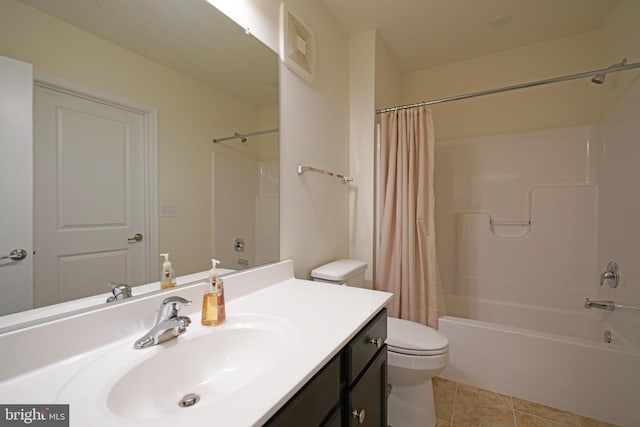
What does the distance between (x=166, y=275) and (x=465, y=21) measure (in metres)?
2.36

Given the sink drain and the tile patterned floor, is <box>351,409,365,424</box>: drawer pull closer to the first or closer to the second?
the sink drain

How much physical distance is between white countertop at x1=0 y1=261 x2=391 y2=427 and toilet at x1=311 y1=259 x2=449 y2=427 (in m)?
0.48

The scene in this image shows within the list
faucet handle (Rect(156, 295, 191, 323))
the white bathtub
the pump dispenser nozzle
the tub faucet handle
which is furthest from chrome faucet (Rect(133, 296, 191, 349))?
the tub faucet handle

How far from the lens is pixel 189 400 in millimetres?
646

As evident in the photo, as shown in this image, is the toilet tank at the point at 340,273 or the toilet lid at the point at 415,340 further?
the toilet tank at the point at 340,273

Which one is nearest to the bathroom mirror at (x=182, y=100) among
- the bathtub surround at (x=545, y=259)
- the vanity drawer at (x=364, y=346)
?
the vanity drawer at (x=364, y=346)

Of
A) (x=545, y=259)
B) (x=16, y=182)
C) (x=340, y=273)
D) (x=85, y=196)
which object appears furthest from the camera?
(x=545, y=259)

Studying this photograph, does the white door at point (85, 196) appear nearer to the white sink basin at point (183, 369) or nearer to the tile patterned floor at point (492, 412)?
the white sink basin at point (183, 369)

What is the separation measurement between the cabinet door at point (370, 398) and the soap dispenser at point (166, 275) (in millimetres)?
635

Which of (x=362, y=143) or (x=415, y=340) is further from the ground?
(x=362, y=143)

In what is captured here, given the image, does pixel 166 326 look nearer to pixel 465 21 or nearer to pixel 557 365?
pixel 557 365

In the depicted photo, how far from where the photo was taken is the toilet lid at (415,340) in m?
1.30

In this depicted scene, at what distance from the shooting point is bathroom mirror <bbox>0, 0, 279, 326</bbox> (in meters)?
0.65

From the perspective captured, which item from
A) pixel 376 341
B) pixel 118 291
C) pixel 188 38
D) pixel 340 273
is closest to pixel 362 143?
pixel 340 273
